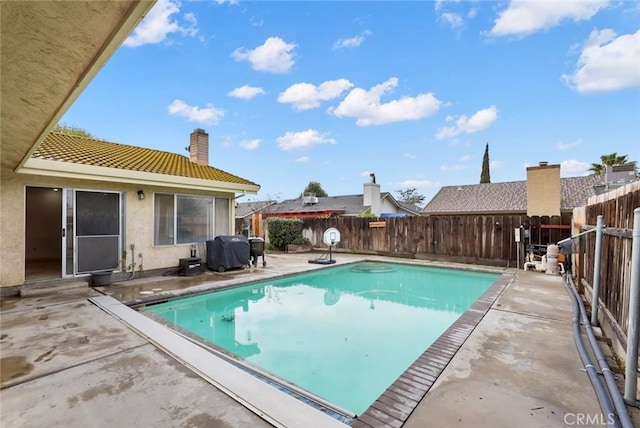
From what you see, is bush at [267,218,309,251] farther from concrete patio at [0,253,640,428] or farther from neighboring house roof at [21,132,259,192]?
concrete patio at [0,253,640,428]

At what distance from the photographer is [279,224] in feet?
51.6

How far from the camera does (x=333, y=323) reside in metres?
5.49

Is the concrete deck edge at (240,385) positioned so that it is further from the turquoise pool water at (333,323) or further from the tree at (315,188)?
the tree at (315,188)

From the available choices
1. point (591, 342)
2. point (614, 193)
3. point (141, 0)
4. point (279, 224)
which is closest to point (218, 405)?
point (141, 0)

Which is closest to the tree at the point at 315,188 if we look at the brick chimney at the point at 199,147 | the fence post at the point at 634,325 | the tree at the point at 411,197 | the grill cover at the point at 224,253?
the tree at the point at 411,197

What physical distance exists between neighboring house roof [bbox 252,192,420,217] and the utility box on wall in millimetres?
16398

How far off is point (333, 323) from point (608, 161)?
30.3 meters

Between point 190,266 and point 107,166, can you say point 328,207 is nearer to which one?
point 190,266

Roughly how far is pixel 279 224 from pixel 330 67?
8428mm

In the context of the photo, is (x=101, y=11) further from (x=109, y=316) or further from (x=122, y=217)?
(x=122, y=217)

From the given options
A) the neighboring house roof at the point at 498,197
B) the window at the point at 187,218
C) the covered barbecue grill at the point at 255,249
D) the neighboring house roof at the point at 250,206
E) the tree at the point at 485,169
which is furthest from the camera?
the neighboring house roof at the point at 250,206

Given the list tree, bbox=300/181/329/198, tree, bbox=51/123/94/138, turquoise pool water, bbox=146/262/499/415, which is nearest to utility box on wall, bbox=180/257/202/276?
turquoise pool water, bbox=146/262/499/415
